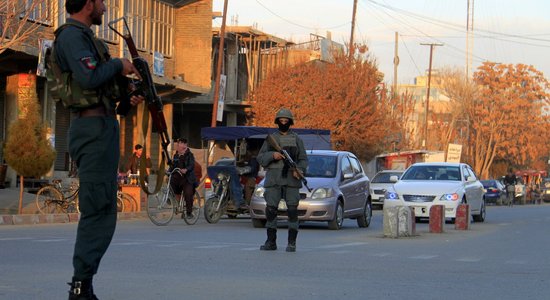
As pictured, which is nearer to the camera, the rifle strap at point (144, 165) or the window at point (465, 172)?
the rifle strap at point (144, 165)

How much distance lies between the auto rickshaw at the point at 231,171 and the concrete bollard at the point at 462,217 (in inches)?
187

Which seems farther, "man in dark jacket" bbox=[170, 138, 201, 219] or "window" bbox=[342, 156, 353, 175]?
"window" bbox=[342, 156, 353, 175]

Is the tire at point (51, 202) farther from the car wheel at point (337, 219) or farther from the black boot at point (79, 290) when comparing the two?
the black boot at point (79, 290)

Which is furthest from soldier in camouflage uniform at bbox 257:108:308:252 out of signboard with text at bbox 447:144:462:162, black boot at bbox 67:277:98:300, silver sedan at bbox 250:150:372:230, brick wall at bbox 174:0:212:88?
signboard with text at bbox 447:144:462:162

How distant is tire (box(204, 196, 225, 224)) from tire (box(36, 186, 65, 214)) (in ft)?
10.2

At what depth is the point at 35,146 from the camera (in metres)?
22.9

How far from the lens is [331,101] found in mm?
52000

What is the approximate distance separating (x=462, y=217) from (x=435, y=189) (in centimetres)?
300

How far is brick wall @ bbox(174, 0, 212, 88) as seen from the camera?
4719cm

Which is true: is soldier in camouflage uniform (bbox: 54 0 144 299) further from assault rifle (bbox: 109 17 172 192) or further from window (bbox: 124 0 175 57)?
window (bbox: 124 0 175 57)

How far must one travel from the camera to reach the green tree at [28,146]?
22.6m

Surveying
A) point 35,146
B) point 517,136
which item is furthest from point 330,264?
point 517,136

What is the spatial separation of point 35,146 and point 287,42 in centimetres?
3633

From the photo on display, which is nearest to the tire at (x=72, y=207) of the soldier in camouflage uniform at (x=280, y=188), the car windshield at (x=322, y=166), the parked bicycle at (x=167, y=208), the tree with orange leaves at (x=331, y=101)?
the parked bicycle at (x=167, y=208)
